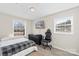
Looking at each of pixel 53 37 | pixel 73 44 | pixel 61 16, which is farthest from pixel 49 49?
pixel 61 16

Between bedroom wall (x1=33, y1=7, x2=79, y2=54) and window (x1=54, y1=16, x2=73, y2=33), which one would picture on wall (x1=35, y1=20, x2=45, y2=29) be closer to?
bedroom wall (x1=33, y1=7, x2=79, y2=54)

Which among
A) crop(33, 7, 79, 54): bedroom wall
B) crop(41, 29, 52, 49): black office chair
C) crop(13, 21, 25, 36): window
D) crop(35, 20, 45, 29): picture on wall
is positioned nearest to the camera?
crop(33, 7, 79, 54): bedroom wall

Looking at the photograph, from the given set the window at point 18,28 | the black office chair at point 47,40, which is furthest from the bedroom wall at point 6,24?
the black office chair at point 47,40

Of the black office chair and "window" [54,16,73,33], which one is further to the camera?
the black office chair

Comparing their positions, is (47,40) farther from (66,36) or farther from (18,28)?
(18,28)

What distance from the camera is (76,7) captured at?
227 centimetres

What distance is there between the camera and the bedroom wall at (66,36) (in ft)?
7.77

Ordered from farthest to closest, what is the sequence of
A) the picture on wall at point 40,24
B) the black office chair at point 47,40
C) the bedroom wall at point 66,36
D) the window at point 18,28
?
the window at point 18,28 < the black office chair at point 47,40 < the picture on wall at point 40,24 < the bedroom wall at point 66,36

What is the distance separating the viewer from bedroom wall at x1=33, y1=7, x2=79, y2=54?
7.77 ft

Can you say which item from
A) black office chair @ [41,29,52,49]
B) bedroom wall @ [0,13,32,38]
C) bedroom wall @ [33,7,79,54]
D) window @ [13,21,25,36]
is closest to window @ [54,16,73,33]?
bedroom wall @ [33,7,79,54]

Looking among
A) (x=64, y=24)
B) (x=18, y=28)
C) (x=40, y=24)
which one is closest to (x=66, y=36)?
(x=64, y=24)

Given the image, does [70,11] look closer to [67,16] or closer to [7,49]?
[67,16]

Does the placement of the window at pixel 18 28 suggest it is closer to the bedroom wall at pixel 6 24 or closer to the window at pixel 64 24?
the bedroom wall at pixel 6 24

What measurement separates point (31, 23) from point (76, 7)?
1.84 m
